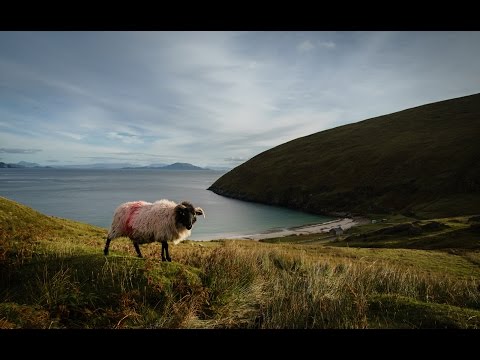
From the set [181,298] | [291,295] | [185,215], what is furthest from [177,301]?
[185,215]

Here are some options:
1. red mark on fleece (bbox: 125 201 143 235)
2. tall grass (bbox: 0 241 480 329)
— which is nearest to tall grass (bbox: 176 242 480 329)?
tall grass (bbox: 0 241 480 329)

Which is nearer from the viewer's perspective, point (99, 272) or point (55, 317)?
point (55, 317)

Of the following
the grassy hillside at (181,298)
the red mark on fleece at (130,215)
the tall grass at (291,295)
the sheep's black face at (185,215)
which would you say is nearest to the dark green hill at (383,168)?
the tall grass at (291,295)

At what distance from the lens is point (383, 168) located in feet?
385

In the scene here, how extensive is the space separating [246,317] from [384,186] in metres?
111

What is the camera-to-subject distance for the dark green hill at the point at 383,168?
3681 inches

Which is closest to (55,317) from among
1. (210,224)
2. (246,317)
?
(246,317)

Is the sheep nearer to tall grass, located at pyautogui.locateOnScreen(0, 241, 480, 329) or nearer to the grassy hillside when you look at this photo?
the grassy hillside

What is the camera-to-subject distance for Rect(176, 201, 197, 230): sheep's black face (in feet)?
37.5

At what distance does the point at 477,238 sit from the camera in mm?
35906

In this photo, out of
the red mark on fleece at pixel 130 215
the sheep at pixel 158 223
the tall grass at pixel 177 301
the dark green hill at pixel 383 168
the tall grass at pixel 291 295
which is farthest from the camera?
the dark green hill at pixel 383 168

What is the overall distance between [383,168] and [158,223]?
120 metres

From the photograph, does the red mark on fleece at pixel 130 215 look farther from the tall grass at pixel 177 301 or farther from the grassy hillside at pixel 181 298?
the tall grass at pixel 177 301
